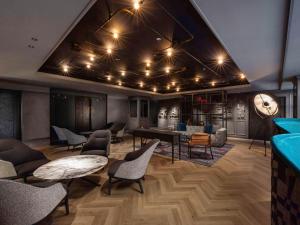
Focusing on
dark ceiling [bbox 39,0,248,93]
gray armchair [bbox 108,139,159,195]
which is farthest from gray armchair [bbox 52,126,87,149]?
gray armchair [bbox 108,139,159,195]

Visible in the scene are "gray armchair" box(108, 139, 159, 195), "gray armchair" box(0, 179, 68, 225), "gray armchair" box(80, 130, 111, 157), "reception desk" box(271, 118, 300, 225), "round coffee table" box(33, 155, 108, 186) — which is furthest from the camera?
"gray armchair" box(80, 130, 111, 157)

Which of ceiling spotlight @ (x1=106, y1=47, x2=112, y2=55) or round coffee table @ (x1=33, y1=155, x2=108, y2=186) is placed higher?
ceiling spotlight @ (x1=106, y1=47, x2=112, y2=55)

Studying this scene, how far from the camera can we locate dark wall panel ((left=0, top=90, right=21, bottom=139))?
5.52 m

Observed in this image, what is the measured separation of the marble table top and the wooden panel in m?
5.04

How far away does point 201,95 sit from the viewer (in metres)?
8.31

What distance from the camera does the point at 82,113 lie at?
768cm

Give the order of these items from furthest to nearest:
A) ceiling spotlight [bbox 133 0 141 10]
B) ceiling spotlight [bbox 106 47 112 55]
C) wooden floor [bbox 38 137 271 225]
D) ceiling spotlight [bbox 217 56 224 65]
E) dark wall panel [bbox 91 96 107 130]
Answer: dark wall panel [bbox 91 96 107 130] < ceiling spotlight [bbox 217 56 224 65] < ceiling spotlight [bbox 106 47 112 55] < wooden floor [bbox 38 137 271 225] < ceiling spotlight [bbox 133 0 141 10]

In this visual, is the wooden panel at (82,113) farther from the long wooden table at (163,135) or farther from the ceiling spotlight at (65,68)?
the long wooden table at (163,135)

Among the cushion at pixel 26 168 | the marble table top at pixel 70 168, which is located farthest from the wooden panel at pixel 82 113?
the marble table top at pixel 70 168

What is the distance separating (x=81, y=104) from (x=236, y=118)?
26.3 feet

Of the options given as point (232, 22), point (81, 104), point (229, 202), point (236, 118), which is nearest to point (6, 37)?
point (232, 22)

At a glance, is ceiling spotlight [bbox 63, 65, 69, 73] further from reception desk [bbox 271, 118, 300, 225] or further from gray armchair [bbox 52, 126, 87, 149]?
reception desk [bbox 271, 118, 300, 225]

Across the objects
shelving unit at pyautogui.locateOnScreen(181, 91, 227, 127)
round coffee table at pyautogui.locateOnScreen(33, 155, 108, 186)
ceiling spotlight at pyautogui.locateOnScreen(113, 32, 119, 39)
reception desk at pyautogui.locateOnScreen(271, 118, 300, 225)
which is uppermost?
ceiling spotlight at pyautogui.locateOnScreen(113, 32, 119, 39)

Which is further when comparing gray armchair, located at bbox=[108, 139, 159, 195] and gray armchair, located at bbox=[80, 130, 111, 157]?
gray armchair, located at bbox=[80, 130, 111, 157]
